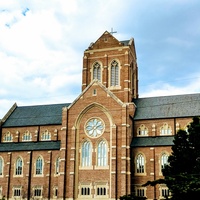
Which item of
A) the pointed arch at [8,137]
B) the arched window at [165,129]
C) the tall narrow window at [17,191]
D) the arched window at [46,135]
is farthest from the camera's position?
the pointed arch at [8,137]

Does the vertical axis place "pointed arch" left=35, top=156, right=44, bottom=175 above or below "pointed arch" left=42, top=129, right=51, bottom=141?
below

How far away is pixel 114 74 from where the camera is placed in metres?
69.0

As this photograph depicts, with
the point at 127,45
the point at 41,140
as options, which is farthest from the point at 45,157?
the point at 127,45

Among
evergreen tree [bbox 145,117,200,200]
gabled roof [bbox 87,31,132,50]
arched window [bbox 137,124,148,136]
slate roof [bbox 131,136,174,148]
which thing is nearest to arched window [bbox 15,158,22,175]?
slate roof [bbox 131,136,174,148]

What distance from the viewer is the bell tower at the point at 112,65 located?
67.6m

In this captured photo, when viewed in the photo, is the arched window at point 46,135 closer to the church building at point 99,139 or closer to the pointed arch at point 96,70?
the church building at point 99,139

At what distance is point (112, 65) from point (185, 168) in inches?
1395

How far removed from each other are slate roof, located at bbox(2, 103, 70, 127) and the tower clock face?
31.5ft

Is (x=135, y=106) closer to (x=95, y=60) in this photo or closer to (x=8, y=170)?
(x=95, y=60)

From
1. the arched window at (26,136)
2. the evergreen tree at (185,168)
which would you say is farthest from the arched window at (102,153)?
the evergreen tree at (185,168)

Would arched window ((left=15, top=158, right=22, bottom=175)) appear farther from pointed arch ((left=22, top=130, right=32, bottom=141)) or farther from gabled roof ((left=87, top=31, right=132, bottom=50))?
gabled roof ((left=87, top=31, right=132, bottom=50))

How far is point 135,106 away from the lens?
66.4 meters

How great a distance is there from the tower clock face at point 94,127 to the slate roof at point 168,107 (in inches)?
284

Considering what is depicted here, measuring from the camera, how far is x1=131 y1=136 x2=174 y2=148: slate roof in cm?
5930
